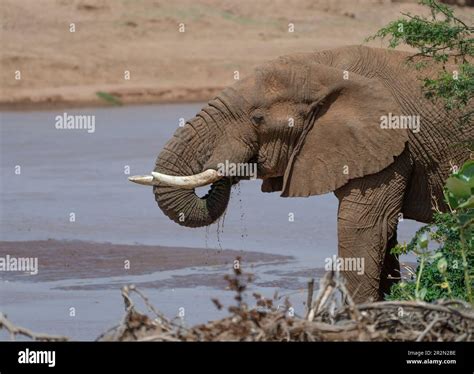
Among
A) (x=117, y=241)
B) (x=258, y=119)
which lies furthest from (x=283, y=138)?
(x=117, y=241)

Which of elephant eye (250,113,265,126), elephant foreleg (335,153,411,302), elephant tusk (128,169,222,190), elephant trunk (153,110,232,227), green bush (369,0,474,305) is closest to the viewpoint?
green bush (369,0,474,305)

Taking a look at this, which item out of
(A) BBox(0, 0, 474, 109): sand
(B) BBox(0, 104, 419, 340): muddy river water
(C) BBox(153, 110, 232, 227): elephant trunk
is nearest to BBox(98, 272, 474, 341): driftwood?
(C) BBox(153, 110, 232, 227): elephant trunk

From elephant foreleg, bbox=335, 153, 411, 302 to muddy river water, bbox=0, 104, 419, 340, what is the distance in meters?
0.54

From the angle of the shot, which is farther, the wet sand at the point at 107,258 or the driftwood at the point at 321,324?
the wet sand at the point at 107,258

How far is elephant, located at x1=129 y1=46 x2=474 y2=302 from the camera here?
10922mm

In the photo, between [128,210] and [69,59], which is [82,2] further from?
[128,210]

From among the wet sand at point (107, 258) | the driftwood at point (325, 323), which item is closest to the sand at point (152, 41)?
the wet sand at point (107, 258)

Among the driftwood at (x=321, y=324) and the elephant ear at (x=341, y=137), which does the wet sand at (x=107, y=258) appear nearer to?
the elephant ear at (x=341, y=137)

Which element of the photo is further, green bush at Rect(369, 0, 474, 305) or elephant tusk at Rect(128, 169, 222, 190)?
elephant tusk at Rect(128, 169, 222, 190)

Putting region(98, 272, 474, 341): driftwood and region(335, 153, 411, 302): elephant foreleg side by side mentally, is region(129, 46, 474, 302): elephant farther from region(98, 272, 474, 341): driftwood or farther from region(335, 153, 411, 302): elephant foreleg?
region(98, 272, 474, 341): driftwood

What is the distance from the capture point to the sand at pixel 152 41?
101 feet

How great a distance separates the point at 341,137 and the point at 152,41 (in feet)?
72.5
